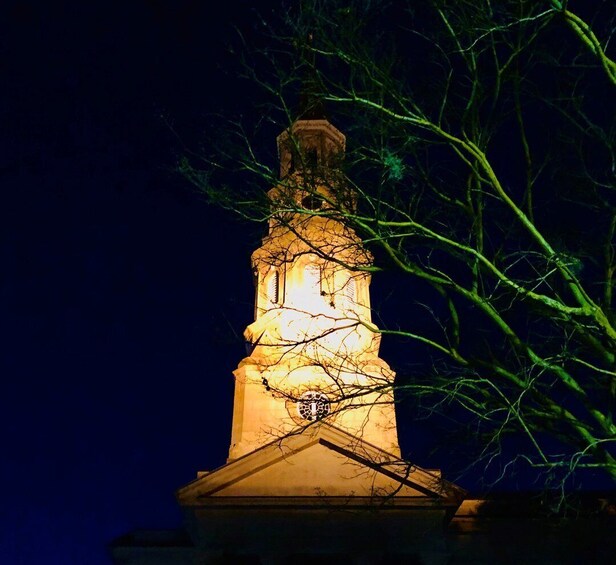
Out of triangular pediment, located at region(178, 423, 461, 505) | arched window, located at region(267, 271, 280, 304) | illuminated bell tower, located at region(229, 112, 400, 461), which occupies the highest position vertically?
arched window, located at region(267, 271, 280, 304)

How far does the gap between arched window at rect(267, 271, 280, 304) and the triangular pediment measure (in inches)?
250

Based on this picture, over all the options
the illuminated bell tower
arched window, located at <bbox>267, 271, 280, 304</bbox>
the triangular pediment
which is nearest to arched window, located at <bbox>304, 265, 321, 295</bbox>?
the illuminated bell tower

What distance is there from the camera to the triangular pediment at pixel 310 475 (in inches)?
694

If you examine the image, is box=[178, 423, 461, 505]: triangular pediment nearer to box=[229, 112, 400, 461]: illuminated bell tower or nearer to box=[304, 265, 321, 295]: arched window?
box=[229, 112, 400, 461]: illuminated bell tower

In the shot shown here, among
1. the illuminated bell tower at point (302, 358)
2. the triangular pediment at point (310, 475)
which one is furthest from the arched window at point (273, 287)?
the triangular pediment at point (310, 475)

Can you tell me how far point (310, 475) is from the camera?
18.4m

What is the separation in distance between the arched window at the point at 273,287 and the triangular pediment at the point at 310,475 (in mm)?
6344

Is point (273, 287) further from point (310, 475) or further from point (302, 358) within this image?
point (310, 475)

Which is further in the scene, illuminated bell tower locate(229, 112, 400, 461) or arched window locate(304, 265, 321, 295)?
arched window locate(304, 265, 321, 295)

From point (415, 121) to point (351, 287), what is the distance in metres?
14.2

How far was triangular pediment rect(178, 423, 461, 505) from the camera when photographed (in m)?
17.6

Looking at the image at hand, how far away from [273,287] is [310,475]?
7.86 m

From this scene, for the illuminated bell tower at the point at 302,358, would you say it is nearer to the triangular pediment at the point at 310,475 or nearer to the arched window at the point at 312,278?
the arched window at the point at 312,278

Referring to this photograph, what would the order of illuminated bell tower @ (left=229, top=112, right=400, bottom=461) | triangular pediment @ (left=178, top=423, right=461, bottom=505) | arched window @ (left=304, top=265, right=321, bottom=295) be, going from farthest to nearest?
1. arched window @ (left=304, top=265, right=321, bottom=295)
2. illuminated bell tower @ (left=229, top=112, right=400, bottom=461)
3. triangular pediment @ (left=178, top=423, right=461, bottom=505)
